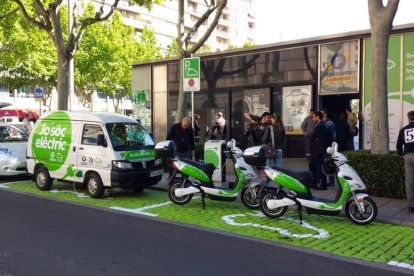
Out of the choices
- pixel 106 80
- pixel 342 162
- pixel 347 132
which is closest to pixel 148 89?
pixel 347 132

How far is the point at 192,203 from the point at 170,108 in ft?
36.1

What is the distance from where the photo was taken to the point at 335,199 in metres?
7.23

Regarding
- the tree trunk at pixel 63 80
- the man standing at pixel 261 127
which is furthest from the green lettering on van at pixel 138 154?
the tree trunk at pixel 63 80

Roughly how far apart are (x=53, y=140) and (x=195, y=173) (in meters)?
3.75

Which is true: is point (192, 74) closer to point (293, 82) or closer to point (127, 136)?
point (127, 136)

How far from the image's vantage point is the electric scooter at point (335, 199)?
7043mm

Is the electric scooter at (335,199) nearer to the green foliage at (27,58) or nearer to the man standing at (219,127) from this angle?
the man standing at (219,127)

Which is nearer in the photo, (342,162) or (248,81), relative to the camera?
(342,162)

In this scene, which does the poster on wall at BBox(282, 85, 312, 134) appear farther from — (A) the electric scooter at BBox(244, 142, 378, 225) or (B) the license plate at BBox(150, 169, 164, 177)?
(A) the electric scooter at BBox(244, 142, 378, 225)

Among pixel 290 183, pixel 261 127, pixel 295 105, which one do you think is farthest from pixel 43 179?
pixel 295 105

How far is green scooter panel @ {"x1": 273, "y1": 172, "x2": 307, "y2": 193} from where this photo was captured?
23.9 ft

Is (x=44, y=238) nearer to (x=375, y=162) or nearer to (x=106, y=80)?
(x=375, y=162)

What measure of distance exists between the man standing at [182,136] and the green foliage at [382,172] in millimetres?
3582

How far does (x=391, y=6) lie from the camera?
8891mm
